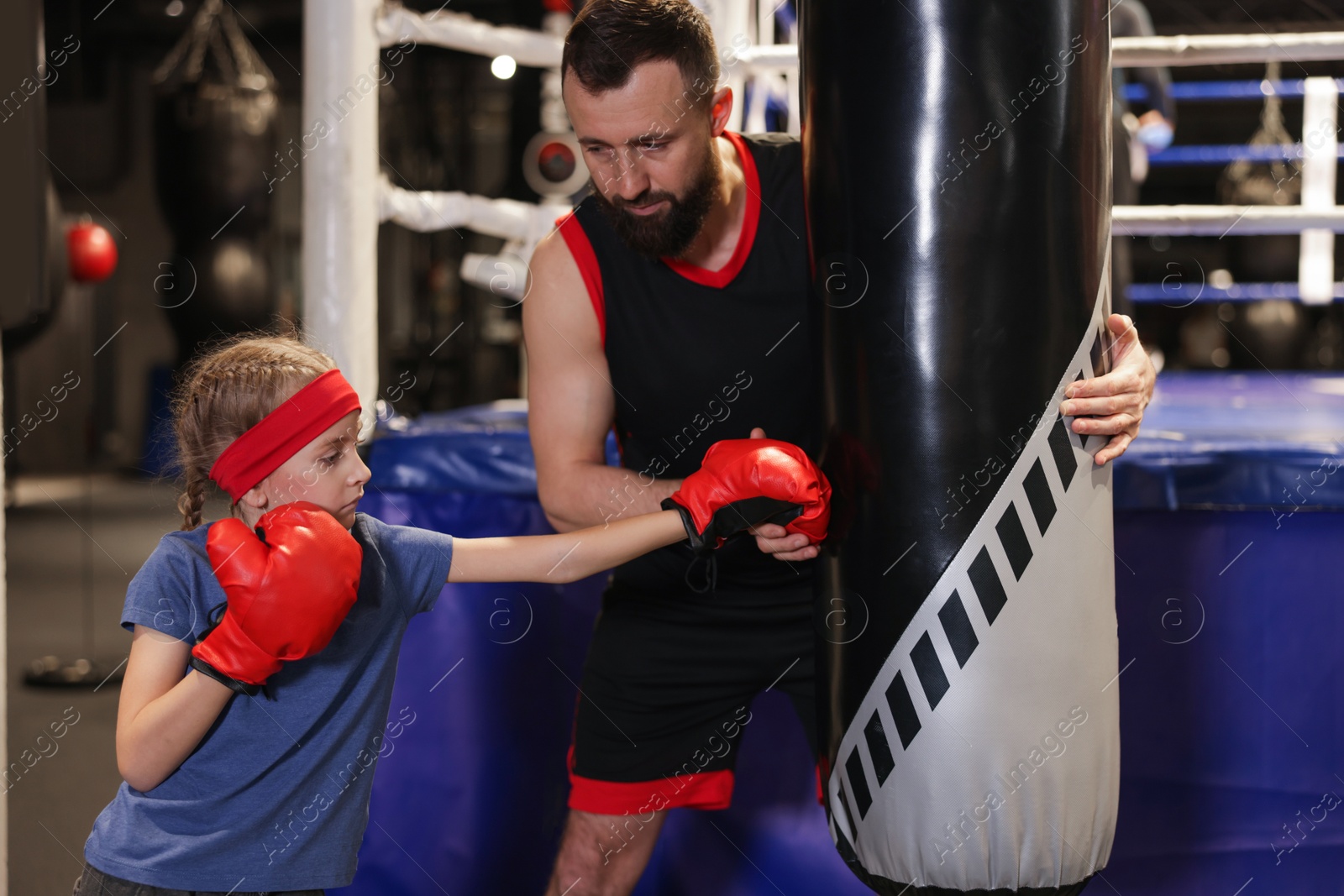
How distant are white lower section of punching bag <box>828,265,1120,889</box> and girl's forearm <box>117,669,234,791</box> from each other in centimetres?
66

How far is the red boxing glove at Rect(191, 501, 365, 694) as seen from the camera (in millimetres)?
1047

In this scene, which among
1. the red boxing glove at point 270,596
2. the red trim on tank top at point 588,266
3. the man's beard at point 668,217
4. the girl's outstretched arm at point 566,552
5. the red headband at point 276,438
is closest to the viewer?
the red boxing glove at point 270,596

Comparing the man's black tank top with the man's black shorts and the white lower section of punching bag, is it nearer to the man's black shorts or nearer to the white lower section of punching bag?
the man's black shorts

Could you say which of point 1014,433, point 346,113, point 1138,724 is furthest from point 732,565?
point 346,113

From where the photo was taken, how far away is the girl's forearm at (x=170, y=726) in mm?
1078

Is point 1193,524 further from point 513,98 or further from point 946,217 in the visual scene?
point 513,98

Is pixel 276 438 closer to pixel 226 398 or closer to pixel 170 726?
pixel 226 398

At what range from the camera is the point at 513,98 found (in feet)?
23.4

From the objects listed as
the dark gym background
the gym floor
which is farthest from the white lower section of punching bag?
the dark gym background

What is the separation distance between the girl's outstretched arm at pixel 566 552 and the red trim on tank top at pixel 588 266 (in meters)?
0.32

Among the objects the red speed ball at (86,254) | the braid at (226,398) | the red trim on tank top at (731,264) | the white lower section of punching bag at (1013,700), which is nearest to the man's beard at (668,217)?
the red trim on tank top at (731,264)

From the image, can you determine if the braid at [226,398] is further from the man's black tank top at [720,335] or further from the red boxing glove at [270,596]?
the man's black tank top at [720,335]

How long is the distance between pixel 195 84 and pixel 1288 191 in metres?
6.13

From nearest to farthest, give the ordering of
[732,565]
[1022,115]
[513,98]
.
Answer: [1022,115], [732,565], [513,98]
